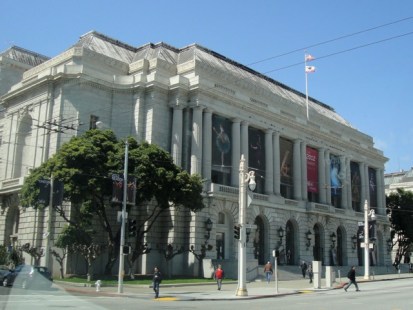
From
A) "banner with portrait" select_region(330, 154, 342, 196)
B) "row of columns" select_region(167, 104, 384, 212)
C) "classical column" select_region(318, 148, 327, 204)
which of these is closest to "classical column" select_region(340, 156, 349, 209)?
"row of columns" select_region(167, 104, 384, 212)

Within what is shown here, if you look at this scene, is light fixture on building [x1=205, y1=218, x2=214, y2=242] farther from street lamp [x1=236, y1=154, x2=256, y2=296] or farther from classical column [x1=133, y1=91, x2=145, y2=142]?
street lamp [x1=236, y1=154, x2=256, y2=296]

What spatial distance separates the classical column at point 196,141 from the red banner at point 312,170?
20751mm

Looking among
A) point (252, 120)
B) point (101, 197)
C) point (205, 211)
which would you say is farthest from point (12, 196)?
point (252, 120)

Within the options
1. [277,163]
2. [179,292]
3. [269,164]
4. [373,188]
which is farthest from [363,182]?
[179,292]

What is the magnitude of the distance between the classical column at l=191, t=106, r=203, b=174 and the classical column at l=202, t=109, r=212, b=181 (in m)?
0.73

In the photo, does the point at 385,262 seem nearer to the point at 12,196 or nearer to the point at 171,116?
the point at 171,116

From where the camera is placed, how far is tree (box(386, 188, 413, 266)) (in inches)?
3280

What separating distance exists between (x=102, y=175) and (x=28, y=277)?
35.2 feet

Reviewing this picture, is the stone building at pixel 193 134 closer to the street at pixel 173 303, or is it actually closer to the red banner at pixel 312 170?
the red banner at pixel 312 170

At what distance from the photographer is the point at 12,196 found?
52.2 meters

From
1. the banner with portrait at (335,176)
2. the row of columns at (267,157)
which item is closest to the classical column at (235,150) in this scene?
the row of columns at (267,157)

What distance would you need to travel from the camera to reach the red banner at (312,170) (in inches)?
2625

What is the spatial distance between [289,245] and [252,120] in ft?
54.1

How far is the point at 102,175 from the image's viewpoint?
3950 centimetres
